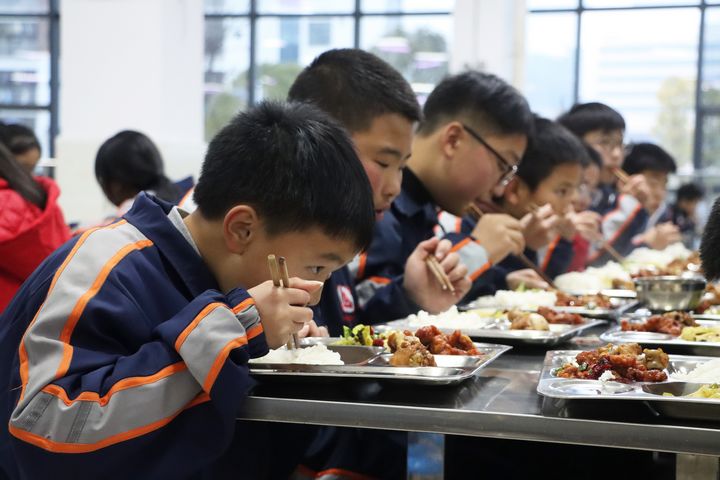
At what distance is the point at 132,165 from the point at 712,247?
2923 mm

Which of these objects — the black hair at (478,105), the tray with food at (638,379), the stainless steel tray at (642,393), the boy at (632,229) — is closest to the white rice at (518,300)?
the black hair at (478,105)

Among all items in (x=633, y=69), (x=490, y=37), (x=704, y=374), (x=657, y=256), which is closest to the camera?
(x=704, y=374)

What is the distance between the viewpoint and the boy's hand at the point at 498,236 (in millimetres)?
2627

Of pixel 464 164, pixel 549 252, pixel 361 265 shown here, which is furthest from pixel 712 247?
pixel 549 252

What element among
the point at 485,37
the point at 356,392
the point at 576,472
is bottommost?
the point at 576,472

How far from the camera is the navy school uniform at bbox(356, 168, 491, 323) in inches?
88.0

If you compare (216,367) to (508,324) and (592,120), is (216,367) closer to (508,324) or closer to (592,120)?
(508,324)

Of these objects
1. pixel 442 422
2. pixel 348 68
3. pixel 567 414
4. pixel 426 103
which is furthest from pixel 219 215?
pixel 426 103

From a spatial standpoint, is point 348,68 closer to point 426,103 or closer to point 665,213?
point 426,103

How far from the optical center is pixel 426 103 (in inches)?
113

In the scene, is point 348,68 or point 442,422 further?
point 348,68

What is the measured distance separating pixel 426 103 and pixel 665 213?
3.82 metres

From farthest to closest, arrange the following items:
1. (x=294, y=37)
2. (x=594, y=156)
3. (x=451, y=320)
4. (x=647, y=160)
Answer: (x=294, y=37), (x=647, y=160), (x=594, y=156), (x=451, y=320)

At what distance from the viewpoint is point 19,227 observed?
299 cm
